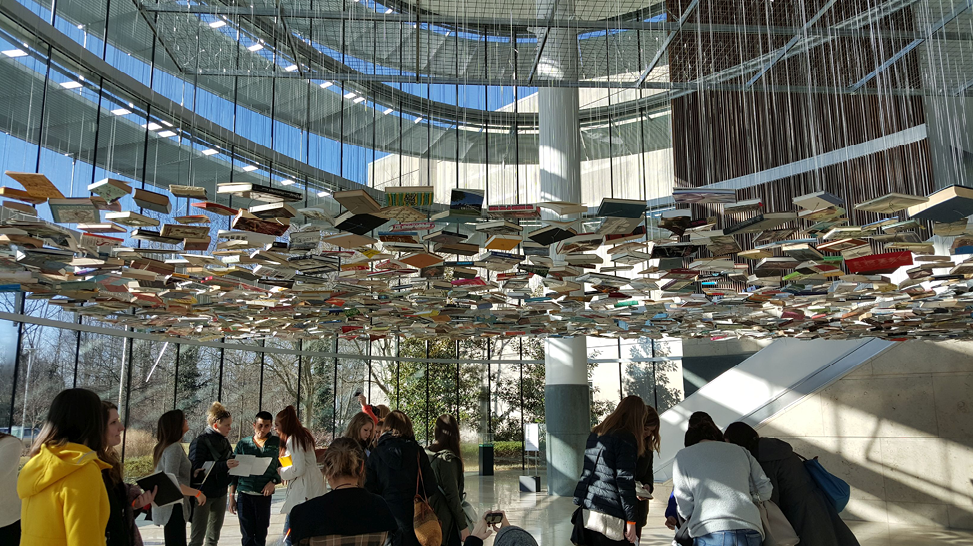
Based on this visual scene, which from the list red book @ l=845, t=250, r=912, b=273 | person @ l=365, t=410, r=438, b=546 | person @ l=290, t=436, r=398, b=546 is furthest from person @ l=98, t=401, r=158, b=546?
red book @ l=845, t=250, r=912, b=273

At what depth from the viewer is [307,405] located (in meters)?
16.8

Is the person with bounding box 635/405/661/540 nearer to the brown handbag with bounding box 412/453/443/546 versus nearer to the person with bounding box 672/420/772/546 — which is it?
the person with bounding box 672/420/772/546

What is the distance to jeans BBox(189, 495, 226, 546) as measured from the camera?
19.9 ft

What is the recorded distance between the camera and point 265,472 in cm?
598

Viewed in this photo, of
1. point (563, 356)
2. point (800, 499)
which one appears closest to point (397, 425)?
point (800, 499)

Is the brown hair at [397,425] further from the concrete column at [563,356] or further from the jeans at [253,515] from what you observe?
the concrete column at [563,356]

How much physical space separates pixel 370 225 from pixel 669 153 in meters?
13.7

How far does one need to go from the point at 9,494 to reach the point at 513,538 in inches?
108

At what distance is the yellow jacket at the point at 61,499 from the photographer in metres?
2.58

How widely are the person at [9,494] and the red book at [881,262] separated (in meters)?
5.83

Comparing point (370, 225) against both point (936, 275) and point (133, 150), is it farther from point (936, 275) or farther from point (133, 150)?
point (133, 150)

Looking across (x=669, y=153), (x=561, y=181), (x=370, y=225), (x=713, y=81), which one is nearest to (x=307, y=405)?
(x=561, y=181)

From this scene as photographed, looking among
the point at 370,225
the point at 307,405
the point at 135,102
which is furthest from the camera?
the point at 307,405

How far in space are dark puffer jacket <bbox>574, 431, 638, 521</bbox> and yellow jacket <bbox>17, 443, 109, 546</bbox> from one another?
9.33 feet
